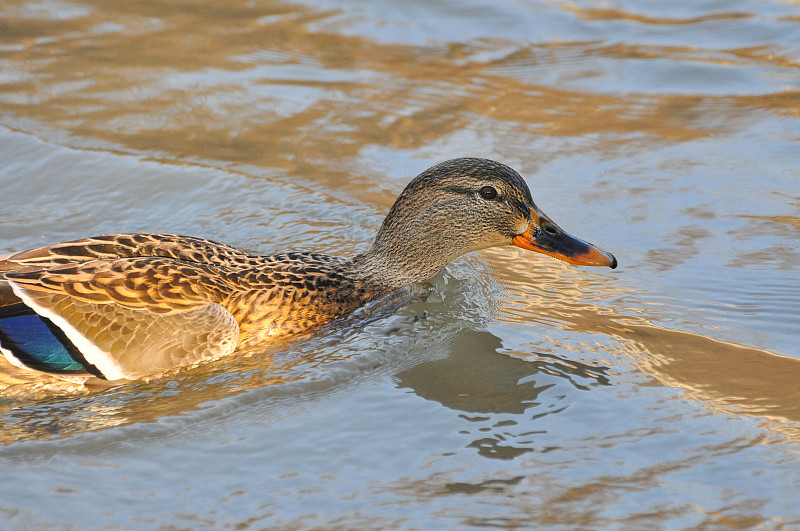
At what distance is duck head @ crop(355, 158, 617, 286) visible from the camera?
23.0ft

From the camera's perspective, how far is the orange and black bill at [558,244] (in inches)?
269

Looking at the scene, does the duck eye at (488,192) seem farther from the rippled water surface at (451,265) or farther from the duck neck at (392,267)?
the rippled water surface at (451,265)

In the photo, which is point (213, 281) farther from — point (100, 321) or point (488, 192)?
point (488, 192)

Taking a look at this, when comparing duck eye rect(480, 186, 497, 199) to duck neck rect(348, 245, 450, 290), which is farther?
duck neck rect(348, 245, 450, 290)

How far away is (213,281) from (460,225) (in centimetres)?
184

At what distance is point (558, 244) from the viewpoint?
6.95 metres

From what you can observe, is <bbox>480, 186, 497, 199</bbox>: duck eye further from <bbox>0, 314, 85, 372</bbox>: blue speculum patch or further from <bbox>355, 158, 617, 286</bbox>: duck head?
<bbox>0, 314, 85, 372</bbox>: blue speculum patch

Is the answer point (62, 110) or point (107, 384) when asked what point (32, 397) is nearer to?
point (107, 384)

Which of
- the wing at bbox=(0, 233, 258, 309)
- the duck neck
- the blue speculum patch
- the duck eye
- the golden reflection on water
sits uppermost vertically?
the duck eye

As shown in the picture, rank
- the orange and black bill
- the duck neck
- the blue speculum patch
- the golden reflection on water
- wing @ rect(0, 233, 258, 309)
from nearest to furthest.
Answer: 1. the golden reflection on water
2. the blue speculum patch
3. wing @ rect(0, 233, 258, 309)
4. the orange and black bill
5. the duck neck

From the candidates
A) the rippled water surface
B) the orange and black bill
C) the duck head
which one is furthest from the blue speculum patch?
the orange and black bill

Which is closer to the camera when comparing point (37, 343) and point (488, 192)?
point (37, 343)

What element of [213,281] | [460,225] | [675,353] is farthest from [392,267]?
[675,353]

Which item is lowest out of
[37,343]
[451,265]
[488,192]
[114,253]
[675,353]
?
[37,343]
